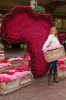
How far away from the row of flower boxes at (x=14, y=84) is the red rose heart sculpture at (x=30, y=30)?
0.69m

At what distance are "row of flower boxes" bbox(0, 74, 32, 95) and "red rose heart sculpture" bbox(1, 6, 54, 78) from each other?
69cm

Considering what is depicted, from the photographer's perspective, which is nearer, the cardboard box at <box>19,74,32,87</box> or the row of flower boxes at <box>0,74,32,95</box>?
the row of flower boxes at <box>0,74,32,95</box>

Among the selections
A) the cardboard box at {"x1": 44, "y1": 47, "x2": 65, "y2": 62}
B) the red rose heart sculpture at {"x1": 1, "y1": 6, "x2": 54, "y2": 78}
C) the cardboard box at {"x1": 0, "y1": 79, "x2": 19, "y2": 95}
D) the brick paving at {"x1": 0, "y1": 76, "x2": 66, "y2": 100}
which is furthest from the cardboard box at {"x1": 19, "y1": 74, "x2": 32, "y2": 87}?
the cardboard box at {"x1": 44, "y1": 47, "x2": 65, "y2": 62}

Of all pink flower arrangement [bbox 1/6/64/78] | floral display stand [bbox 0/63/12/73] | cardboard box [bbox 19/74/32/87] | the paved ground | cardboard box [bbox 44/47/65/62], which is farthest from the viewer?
floral display stand [bbox 0/63/12/73]

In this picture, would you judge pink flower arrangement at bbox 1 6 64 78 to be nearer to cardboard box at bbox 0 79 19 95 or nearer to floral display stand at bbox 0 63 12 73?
floral display stand at bbox 0 63 12 73

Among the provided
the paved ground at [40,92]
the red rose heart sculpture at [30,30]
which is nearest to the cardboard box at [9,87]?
the paved ground at [40,92]

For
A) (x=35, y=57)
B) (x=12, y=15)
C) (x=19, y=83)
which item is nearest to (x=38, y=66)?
(x=35, y=57)

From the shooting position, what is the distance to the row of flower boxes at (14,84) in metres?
5.05

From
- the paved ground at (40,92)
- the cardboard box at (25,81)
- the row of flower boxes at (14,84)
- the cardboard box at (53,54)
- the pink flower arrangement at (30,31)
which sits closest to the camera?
→ the paved ground at (40,92)

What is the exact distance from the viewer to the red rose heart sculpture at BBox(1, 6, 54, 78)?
5984mm

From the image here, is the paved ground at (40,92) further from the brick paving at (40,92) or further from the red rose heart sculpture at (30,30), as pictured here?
the red rose heart sculpture at (30,30)

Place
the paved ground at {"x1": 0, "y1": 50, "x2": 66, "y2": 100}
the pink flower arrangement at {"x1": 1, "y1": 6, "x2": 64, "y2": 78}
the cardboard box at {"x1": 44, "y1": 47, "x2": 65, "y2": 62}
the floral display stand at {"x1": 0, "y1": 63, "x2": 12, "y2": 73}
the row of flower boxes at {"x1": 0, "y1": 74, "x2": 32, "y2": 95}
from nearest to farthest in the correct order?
1. the paved ground at {"x1": 0, "y1": 50, "x2": 66, "y2": 100}
2. the row of flower boxes at {"x1": 0, "y1": 74, "x2": 32, "y2": 95}
3. the cardboard box at {"x1": 44, "y1": 47, "x2": 65, "y2": 62}
4. the pink flower arrangement at {"x1": 1, "y1": 6, "x2": 64, "y2": 78}
5. the floral display stand at {"x1": 0, "y1": 63, "x2": 12, "y2": 73}

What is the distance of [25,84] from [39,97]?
46.4 inches

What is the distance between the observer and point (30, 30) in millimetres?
6555
